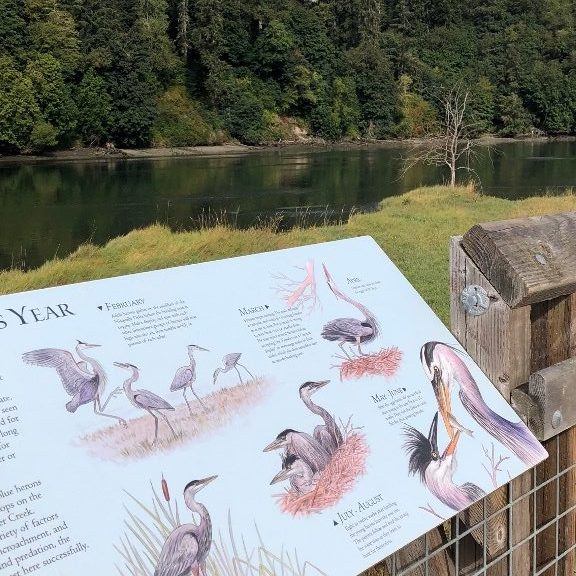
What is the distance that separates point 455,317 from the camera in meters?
A: 1.42

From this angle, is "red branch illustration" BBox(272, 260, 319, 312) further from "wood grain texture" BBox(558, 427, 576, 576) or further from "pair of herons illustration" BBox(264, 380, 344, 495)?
"wood grain texture" BBox(558, 427, 576, 576)

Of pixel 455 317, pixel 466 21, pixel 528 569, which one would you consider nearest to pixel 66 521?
pixel 455 317

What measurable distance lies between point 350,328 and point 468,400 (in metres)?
0.25

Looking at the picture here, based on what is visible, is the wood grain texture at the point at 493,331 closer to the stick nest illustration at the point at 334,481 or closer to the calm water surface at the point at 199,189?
the stick nest illustration at the point at 334,481

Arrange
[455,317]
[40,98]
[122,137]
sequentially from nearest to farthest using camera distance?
[455,317] < [40,98] < [122,137]

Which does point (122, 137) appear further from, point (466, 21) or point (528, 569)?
point (466, 21)

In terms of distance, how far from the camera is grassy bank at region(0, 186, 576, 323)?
772 cm

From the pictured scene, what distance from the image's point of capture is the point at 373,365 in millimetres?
1245

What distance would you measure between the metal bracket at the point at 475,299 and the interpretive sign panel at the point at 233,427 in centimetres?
9

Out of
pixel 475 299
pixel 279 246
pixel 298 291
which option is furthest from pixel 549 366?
pixel 279 246

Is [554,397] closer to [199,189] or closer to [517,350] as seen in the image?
[517,350]

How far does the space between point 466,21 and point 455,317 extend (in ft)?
250

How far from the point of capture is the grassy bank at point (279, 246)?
7717 mm

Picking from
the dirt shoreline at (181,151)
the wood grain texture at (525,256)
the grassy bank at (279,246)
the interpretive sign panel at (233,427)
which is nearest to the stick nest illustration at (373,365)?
the interpretive sign panel at (233,427)
